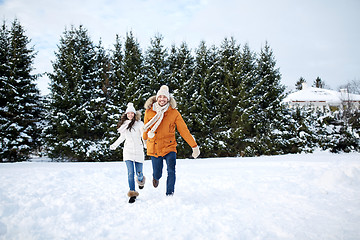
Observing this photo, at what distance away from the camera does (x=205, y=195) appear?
4.45 metres

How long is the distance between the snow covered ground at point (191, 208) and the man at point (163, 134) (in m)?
0.55

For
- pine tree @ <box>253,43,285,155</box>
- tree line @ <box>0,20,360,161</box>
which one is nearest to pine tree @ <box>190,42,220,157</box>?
tree line @ <box>0,20,360,161</box>

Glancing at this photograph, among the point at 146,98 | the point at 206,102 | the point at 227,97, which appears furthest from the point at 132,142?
the point at 227,97

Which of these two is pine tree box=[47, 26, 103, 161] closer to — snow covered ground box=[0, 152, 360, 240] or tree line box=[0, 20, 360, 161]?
tree line box=[0, 20, 360, 161]

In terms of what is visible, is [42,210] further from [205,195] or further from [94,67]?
[94,67]

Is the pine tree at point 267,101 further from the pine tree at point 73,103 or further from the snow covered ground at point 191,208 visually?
the pine tree at point 73,103

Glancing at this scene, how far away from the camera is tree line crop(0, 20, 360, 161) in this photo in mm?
13594

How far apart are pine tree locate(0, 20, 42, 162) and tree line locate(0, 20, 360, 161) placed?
5cm

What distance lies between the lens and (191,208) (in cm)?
360

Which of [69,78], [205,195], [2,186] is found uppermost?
[69,78]

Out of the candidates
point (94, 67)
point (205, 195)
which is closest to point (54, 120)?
point (94, 67)

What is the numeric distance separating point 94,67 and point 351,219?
1577cm

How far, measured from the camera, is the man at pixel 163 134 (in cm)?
427

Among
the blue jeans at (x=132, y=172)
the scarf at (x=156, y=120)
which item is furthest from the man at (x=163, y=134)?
the blue jeans at (x=132, y=172)
